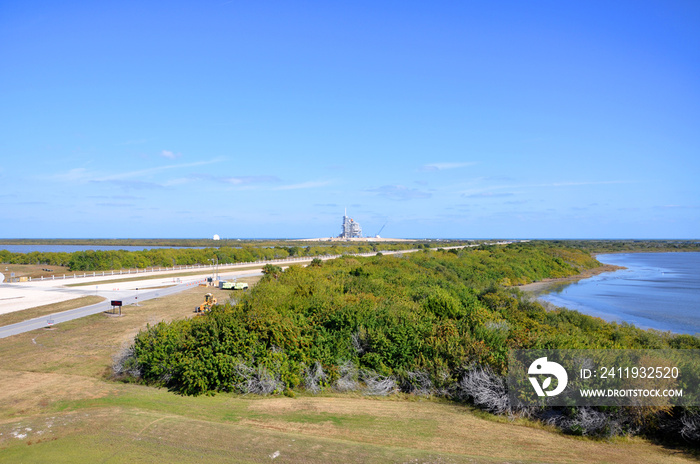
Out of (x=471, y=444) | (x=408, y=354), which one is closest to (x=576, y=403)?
(x=471, y=444)

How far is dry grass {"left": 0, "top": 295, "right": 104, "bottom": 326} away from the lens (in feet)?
92.7

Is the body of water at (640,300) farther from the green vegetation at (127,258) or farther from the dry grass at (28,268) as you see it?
the dry grass at (28,268)

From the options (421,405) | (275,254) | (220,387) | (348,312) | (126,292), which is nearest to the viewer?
(421,405)

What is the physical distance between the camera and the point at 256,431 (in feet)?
34.5

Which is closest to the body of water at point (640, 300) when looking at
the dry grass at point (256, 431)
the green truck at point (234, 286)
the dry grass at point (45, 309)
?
the dry grass at point (256, 431)

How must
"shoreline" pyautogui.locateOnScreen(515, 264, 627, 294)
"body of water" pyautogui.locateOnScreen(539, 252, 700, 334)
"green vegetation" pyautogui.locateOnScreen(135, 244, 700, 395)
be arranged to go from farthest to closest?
"shoreline" pyautogui.locateOnScreen(515, 264, 627, 294)
"body of water" pyautogui.locateOnScreen(539, 252, 700, 334)
"green vegetation" pyautogui.locateOnScreen(135, 244, 700, 395)

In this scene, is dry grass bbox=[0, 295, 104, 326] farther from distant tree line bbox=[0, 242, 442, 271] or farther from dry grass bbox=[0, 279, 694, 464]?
distant tree line bbox=[0, 242, 442, 271]

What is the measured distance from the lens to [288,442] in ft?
32.4

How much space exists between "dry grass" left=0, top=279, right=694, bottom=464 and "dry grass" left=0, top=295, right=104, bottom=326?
16.2m

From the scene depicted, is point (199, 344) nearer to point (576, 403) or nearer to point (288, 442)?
point (288, 442)

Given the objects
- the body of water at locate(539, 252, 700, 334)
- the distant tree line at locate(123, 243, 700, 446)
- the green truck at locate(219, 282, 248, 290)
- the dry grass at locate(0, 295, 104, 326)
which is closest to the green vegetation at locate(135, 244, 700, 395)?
the distant tree line at locate(123, 243, 700, 446)

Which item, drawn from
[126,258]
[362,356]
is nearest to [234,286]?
[362,356]

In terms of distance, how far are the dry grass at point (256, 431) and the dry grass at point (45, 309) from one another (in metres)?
16.2

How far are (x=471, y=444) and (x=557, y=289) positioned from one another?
5101 cm
